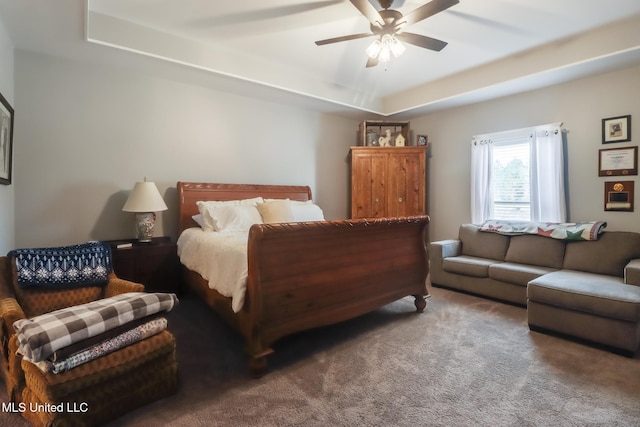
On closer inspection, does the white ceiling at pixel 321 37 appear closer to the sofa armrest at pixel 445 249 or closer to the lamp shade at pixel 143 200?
the lamp shade at pixel 143 200

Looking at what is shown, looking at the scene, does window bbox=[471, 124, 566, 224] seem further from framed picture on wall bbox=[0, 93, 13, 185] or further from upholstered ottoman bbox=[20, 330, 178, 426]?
framed picture on wall bbox=[0, 93, 13, 185]

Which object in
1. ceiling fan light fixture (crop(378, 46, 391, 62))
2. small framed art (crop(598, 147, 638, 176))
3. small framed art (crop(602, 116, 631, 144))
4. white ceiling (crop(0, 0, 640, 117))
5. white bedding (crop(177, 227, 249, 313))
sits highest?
white ceiling (crop(0, 0, 640, 117))

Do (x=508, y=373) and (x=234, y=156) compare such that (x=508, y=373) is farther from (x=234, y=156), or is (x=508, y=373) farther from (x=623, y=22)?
Result: (x=234, y=156)

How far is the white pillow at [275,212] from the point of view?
12.4ft

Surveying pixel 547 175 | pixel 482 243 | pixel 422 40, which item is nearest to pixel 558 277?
pixel 482 243

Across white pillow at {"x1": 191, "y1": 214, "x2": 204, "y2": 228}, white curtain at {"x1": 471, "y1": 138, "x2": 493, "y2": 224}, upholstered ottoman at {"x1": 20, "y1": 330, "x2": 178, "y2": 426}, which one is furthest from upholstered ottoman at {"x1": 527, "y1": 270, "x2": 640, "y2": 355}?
white pillow at {"x1": 191, "y1": 214, "x2": 204, "y2": 228}

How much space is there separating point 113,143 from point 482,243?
181 inches

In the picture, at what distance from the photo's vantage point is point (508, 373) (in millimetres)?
2066

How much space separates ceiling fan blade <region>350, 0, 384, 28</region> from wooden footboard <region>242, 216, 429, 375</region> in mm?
1586

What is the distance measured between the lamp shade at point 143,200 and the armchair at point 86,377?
1.22 metres

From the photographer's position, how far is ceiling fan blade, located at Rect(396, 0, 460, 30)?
215 cm

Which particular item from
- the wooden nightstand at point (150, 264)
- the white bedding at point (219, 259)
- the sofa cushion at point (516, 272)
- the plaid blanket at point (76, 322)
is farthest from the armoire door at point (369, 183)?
the plaid blanket at point (76, 322)

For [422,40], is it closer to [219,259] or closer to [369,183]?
[219,259]

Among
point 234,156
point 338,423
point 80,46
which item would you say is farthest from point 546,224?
point 80,46
